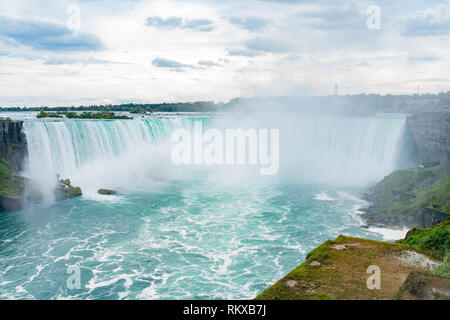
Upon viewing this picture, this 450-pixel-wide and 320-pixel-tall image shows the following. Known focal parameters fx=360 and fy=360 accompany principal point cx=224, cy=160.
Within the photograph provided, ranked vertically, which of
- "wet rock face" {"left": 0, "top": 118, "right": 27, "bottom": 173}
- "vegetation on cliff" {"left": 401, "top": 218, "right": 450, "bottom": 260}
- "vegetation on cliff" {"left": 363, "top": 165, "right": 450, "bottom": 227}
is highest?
"wet rock face" {"left": 0, "top": 118, "right": 27, "bottom": 173}

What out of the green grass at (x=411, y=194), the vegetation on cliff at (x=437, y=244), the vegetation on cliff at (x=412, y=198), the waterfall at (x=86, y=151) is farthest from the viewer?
the waterfall at (x=86, y=151)

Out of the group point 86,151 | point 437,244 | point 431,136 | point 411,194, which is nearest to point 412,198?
point 411,194

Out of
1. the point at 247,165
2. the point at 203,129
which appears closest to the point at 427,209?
the point at 247,165

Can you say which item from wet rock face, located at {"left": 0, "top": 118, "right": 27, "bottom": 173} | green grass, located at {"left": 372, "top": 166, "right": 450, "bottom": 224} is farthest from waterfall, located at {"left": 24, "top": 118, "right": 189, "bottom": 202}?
green grass, located at {"left": 372, "top": 166, "right": 450, "bottom": 224}

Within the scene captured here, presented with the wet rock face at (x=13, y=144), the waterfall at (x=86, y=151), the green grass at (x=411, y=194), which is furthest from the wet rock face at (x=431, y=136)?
the wet rock face at (x=13, y=144)

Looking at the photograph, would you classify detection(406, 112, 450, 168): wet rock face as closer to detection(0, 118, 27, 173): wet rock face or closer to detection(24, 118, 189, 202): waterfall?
detection(24, 118, 189, 202): waterfall

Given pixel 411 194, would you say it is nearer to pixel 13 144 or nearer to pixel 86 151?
pixel 86 151

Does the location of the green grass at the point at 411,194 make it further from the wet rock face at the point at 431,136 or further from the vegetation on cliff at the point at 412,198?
the wet rock face at the point at 431,136
